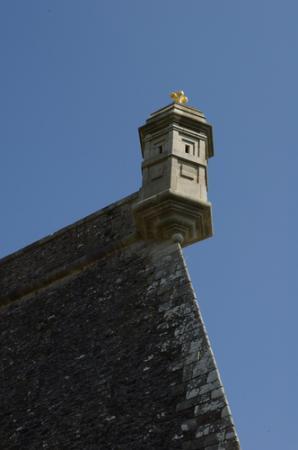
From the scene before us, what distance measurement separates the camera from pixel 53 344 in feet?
32.5

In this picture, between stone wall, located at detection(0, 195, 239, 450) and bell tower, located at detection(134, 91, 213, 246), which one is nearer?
stone wall, located at detection(0, 195, 239, 450)

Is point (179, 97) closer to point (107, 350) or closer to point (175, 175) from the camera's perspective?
point (175, 175)

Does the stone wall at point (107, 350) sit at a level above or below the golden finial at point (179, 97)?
below

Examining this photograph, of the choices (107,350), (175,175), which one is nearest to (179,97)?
(175,175)

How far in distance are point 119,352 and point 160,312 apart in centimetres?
62

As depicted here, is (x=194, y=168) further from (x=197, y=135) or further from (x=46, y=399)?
(x=46, y=399)

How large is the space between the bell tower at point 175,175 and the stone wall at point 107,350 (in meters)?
0.31

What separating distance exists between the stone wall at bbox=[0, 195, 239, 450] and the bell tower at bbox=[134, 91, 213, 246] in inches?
12.1

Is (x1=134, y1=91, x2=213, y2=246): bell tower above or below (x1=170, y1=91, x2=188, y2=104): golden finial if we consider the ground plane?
below

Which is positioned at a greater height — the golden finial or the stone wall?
the golden finial

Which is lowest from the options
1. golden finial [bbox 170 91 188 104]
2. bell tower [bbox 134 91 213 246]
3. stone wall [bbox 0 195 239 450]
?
stone wall [bbox 0 195 239 450]

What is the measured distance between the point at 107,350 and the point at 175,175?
2483 millimetres

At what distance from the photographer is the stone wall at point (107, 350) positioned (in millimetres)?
7996

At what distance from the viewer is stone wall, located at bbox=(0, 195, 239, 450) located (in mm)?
7996
